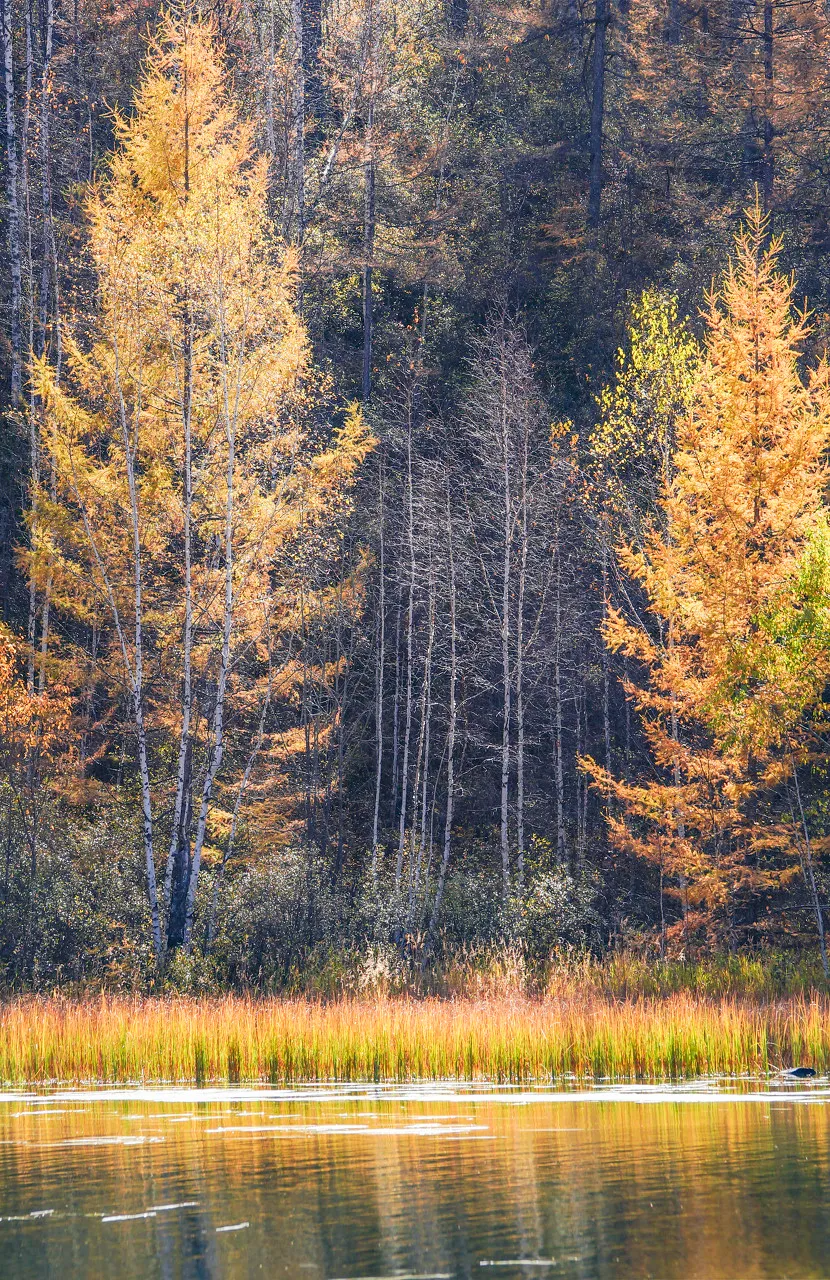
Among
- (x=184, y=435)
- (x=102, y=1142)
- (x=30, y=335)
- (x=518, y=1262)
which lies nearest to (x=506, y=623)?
(x=184, y=435)

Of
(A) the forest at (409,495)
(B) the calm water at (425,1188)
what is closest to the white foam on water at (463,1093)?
(B) the calm water at (425,1188)

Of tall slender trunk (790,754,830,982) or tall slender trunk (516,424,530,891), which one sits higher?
tall slender trunk (516,424,530,891)

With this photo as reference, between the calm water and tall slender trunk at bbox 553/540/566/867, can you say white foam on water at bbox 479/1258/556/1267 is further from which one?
tall slender trunk at bbox 553/540/566/867

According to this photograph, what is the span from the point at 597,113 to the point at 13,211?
1312cm

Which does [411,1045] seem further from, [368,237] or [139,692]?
[368,237]

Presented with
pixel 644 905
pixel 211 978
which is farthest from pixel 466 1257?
pixel 644 905

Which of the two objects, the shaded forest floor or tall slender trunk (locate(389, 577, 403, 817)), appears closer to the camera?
the shaded forest floor

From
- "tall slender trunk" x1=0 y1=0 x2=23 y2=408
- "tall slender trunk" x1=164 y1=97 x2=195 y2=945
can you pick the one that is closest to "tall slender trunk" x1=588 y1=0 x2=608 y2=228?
"tall slender trunk" x1=0 y1=0 x2=23 y2=408

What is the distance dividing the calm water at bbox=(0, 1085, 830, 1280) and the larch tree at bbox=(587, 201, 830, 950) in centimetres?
803

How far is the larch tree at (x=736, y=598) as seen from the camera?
1803 cm

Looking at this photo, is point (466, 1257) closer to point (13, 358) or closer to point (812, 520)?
point (812, 520)

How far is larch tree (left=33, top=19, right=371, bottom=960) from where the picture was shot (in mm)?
18641

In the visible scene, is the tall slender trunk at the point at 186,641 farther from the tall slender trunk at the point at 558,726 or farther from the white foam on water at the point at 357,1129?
the white foam on water at the point at 357,1129

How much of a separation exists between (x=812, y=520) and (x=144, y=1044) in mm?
10305
